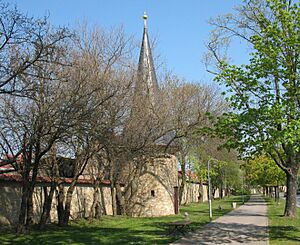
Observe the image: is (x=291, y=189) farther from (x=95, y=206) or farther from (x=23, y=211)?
(x=23, y=211)

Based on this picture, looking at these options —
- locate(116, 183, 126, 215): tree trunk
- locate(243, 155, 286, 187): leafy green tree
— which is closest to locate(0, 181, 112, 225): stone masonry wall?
locate(116, 183, 126, 215): tree trunk

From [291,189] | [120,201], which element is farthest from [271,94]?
[120,201]

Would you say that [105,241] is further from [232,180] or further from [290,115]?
[232,180]

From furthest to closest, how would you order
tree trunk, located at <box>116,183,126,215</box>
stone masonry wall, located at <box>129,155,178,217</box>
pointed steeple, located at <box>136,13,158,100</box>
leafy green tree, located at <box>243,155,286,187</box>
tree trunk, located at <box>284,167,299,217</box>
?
leafy green tree, located at <box>243,155,286,187</box>, stone masonry wall, located at <box>129,155,178,217</box>, tree trunk, located at <box>116,183,126,215</box>, pointed steeple, located at <box>136,13,158,100</box>, tree trunk, located at <box>284,167,299,217</box>

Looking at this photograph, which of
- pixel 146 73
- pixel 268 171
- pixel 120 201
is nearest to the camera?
pixel 146 73

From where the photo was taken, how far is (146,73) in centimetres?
2697

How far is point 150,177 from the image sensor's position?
31.1 m

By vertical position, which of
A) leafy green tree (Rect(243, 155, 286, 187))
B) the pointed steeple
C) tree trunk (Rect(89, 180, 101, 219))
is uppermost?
the pointed steeple

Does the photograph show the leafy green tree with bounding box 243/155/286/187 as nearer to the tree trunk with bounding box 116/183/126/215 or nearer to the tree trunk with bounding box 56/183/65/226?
the tree trunk with bounding box 116/183/126/215

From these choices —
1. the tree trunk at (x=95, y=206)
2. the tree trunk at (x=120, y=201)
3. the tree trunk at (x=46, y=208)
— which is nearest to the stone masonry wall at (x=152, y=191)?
the tree trunk at (x=120, y=201)

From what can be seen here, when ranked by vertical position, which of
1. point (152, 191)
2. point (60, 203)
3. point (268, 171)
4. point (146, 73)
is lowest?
point (60, 203)

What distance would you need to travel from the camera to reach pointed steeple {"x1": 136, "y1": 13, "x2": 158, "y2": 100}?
82.8ft

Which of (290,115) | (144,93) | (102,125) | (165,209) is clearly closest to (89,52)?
(144,93)

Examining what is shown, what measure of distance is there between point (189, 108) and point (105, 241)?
17.4 m
